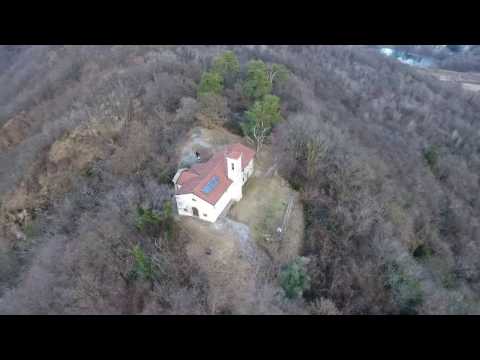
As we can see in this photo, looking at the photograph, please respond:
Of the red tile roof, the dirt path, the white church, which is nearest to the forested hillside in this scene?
the dirt path

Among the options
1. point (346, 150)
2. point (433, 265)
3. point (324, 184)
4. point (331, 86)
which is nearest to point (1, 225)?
point (324, 184)

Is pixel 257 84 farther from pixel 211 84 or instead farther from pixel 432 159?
pixel 432 159

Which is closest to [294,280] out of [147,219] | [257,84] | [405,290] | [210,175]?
[405,290]

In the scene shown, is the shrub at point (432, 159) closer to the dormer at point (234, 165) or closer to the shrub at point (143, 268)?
the dormer at point (234, 165)

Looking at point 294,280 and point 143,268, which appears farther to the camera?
point 294,280

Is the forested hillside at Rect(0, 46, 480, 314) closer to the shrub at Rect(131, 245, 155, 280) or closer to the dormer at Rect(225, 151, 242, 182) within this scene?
the shrub at Rect(131, 245, 155, 280)

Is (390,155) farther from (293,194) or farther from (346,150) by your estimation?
(293,194)
